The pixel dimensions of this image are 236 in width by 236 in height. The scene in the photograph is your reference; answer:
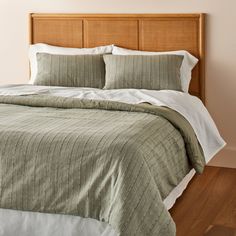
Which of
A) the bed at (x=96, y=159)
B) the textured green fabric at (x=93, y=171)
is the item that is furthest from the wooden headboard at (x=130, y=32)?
the textured green fabric at (x=93, y=171)

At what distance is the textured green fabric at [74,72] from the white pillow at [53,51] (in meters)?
0.14

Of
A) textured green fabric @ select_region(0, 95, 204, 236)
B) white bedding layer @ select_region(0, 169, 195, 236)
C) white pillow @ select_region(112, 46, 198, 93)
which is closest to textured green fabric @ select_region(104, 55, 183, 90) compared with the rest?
white pillow @ select_region(112, 46, 198, 93)

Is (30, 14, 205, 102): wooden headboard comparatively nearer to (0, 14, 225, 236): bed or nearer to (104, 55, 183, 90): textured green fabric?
(104, 55, 183, 90): textured green fabric

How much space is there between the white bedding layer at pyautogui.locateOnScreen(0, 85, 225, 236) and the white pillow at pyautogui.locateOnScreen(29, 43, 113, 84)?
1.44 ft

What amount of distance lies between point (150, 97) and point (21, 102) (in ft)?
2.64

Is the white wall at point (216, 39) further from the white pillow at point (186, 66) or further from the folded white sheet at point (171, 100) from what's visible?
the folded white sheet at point (171, 100)

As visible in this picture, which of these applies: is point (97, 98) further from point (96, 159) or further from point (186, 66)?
point (96, 159)

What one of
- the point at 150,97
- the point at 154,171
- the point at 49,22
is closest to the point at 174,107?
the point at 150,97

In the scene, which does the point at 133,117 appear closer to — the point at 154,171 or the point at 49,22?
the point at 154,171

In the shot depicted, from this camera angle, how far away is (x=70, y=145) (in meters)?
2.86

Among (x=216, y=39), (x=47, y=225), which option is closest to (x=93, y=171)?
(x=47, y=225)

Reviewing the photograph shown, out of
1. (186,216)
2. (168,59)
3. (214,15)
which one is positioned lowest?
(186,216)

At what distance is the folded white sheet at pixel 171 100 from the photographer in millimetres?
3801

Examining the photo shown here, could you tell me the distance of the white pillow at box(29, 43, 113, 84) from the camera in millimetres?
4680
